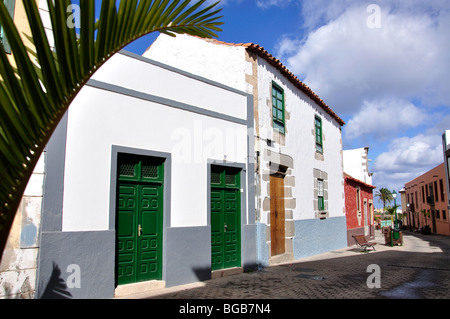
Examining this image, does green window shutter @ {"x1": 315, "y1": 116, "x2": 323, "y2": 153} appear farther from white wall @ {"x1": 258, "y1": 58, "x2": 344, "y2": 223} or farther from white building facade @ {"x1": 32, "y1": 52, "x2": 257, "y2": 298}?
white building facade @ {"x1": 32, "y1": 52, "x2": 257, "y2": 298}

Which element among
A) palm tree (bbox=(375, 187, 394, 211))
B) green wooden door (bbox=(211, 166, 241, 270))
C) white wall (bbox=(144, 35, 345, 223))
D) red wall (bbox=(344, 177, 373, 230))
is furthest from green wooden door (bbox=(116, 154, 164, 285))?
palm tree (bbox=(375, 187, 394, 211))

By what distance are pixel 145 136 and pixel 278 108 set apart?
545 centimetres

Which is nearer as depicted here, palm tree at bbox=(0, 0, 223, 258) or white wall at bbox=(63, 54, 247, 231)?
palm tree at bbox=(0, 0, 223, 258)

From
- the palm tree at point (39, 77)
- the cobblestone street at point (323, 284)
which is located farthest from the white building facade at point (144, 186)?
the palm tree at point (39, 77)

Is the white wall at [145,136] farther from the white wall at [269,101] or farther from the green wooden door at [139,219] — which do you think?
the white wall at [269,101]

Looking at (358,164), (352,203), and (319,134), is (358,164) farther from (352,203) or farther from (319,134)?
(319,134)

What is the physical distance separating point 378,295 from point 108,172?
5.07 m

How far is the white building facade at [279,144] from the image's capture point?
9.40 meters

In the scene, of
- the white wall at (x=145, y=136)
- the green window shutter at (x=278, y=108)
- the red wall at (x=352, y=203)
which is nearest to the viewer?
the white wall at (x=145, y=136)

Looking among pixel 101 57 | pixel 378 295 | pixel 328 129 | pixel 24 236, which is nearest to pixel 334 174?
pixel 328 129

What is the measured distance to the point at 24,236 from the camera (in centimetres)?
494

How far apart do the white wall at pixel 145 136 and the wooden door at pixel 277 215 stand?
201 cm

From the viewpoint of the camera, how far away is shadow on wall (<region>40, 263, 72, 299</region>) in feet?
16.4

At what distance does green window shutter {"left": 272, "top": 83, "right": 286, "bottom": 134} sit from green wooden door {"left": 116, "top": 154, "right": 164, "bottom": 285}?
4.82 meters
